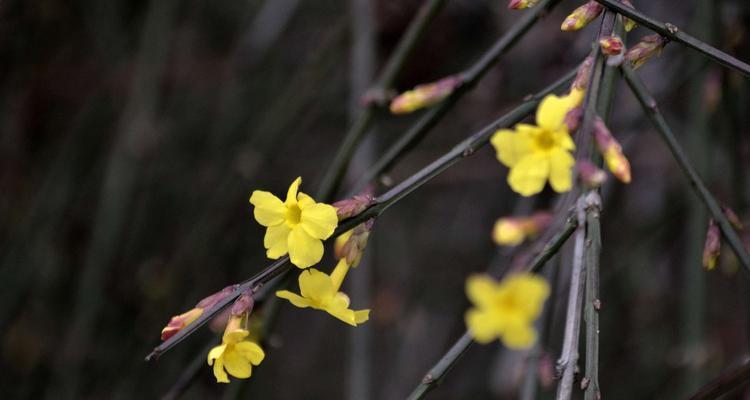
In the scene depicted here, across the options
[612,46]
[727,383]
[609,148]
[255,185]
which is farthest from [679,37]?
[255,185]

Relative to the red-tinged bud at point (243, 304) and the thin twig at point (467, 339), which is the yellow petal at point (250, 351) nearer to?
the red-tinged bud at point (243, 304)

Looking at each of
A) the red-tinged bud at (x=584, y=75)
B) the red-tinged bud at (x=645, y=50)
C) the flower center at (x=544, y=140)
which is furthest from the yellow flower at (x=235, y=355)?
the red-tinged bud at (x=645, y=50)

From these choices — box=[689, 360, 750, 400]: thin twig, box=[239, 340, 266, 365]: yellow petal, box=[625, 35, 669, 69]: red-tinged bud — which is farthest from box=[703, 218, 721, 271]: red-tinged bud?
box=[239, 340, 266, 365]: yellow petal

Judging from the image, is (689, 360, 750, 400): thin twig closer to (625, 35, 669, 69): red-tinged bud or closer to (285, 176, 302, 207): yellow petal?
(625, 35, 669, 69): red-tinged bud

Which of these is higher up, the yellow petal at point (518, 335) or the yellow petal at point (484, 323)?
the yellow petal at point (484, 323)

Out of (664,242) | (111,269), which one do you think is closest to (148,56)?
(111,269)

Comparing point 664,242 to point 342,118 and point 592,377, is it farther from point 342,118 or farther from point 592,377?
point 592,377

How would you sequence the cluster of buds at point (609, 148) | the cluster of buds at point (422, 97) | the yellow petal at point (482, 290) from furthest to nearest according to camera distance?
the cluster of buds at point (422, 97), the cluster of buds at point (609, 148), the yellow petal at point (482, 290)

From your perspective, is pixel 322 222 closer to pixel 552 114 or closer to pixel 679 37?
pixel 552 114
